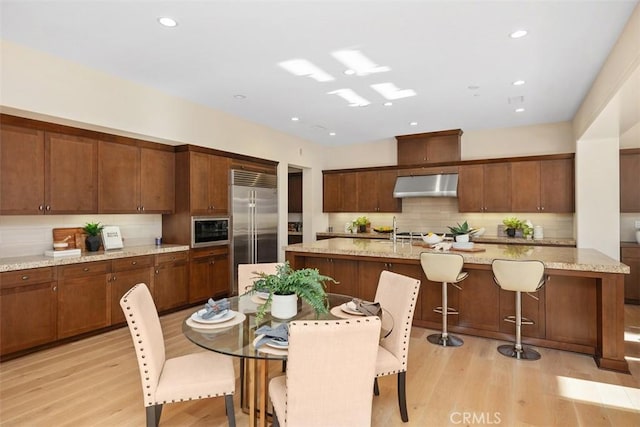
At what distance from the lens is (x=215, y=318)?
2.16m

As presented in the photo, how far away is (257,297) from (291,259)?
83.5 inches

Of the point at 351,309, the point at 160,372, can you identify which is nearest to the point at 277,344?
the point at 351,309

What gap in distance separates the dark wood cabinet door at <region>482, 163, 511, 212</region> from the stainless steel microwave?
14.8ft

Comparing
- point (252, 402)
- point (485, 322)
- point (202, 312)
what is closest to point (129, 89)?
point (202, 312)

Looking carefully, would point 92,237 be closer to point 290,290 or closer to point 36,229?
point 36,229

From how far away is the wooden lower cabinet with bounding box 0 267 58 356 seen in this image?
3.21 meters

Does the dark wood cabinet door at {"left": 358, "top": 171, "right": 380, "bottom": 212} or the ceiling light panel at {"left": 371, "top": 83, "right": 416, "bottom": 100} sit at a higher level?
the ceiling light panel at {"left": 371, "top": 83, "right": 416, "bottom": 100}

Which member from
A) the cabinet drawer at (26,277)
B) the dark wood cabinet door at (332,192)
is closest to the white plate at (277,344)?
the cabinet drawer at (26,277)

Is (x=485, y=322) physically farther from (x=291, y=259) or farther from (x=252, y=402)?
(x=252, y=402)

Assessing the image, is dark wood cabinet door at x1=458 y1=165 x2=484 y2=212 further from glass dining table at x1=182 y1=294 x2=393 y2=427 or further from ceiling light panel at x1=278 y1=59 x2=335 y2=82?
glass dining table at x1=182 y1=294 x2=393 y2=427

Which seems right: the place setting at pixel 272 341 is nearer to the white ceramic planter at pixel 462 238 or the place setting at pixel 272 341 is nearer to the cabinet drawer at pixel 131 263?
the cabinet drawer at pixel 131 263

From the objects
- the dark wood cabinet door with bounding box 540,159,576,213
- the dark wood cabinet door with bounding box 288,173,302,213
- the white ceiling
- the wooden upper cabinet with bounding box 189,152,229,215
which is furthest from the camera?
the dark wood cabinet door with bounding box 288,173,302,213

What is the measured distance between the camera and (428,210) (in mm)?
7148

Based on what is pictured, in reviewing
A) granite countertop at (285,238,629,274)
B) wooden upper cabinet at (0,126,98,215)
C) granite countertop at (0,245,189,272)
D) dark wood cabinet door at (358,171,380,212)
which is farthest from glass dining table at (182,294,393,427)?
dark wood cabinet door at (358,171,380,212)
